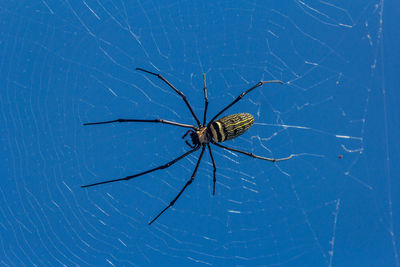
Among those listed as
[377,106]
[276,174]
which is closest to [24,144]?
[276,174]

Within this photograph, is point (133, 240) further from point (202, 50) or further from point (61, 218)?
point (202, 50)

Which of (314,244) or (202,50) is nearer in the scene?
(202,50)

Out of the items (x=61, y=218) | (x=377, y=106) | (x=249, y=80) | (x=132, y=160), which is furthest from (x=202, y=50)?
(x=61, y=218)

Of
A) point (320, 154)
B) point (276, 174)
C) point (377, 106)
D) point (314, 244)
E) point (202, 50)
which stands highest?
point (377, 106)

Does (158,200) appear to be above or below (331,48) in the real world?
below

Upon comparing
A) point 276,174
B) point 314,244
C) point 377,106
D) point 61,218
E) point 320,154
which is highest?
point 377,106

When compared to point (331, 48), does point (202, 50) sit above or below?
below

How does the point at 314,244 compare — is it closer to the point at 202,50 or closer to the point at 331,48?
the point at 331,48
